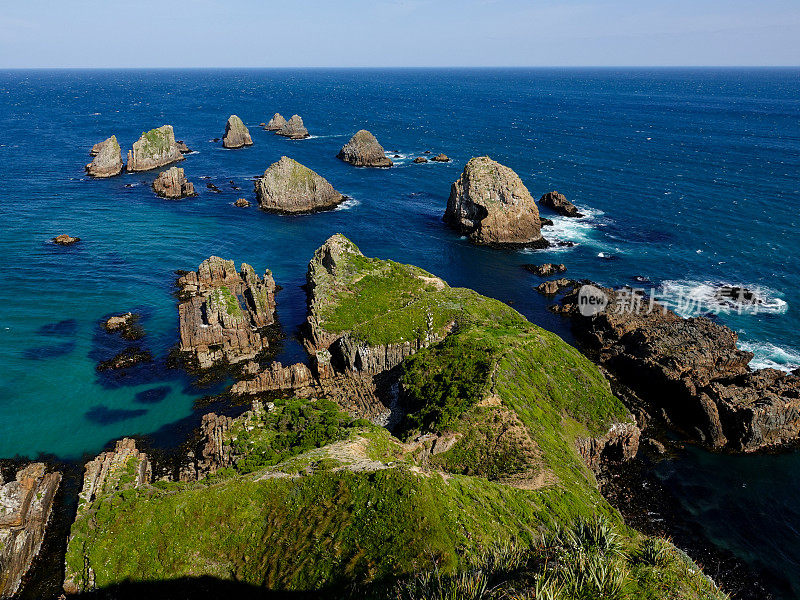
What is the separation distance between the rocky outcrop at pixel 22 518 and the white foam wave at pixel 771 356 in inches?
2751

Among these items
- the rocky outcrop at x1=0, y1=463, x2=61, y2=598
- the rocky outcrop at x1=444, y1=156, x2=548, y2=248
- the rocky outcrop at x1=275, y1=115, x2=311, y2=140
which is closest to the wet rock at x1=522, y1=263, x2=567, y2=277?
the rocky outcrop at x1=444, y1=156, x2=548, y2=248

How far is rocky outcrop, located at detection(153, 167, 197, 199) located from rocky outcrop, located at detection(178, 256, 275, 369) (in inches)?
2072

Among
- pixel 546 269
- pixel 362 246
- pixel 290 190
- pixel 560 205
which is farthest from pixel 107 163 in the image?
pixel 546 269

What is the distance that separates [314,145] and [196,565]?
512ft

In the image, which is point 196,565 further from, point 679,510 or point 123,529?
point 679,510

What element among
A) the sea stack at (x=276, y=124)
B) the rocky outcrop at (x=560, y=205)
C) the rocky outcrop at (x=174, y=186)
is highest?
the sea stack at (x=276, y=124)

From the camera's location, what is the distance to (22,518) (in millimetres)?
34344

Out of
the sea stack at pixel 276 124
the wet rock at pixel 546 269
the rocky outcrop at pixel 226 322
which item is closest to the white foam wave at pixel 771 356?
the wet rock at pixel 546 269

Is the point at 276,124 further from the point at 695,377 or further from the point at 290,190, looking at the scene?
the point at 695,377

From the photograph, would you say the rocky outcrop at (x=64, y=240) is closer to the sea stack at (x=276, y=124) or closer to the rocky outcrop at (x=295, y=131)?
the rocky outcrop at (x=295, y=131)

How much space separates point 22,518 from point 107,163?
116 meters

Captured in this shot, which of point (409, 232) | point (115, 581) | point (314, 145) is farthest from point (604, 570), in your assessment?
point (314, 145)

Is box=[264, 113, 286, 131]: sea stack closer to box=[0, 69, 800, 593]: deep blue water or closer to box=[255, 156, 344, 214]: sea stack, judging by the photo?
box=[0, 69, 800, 593]: deep blue water

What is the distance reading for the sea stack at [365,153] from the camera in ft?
465
